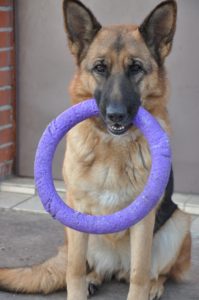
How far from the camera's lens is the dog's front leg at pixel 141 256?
4.43m

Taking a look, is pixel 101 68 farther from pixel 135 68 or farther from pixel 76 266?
pixel 76 266

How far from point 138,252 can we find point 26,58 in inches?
120

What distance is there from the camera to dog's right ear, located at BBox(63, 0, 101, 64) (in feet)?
14.5

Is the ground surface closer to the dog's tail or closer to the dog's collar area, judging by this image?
the dog's tail

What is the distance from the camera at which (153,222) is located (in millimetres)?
4488

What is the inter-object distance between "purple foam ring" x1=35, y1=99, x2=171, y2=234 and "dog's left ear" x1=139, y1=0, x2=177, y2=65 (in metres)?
0.43

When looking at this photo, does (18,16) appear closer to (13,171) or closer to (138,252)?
(13,171)

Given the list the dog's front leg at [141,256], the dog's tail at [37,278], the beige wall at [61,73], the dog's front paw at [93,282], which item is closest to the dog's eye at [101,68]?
the dog's front leg at [141,256]

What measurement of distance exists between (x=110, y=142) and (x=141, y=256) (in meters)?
0.73

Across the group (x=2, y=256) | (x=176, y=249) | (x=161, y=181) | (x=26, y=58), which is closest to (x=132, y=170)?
(x=161, y=181)

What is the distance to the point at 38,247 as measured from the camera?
5562 millimetres

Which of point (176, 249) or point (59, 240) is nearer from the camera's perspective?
point (176, 249)

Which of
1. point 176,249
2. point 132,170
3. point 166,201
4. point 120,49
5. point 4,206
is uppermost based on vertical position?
point 120,49

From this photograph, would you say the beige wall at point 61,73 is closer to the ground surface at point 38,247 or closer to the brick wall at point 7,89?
the brick wall at point 7,89
